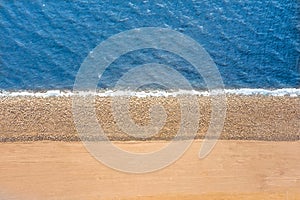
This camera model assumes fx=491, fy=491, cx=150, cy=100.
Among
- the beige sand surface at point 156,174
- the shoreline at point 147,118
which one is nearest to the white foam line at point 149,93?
the shoreline at point 147,118

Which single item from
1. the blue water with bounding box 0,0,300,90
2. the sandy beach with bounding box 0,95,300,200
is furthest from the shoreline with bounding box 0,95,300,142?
the blue water with bounding box 0,0,300,90

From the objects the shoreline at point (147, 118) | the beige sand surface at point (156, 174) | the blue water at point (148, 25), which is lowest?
the beige sand surface at point (156, 174)

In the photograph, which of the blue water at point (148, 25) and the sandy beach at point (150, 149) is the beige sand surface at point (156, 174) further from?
the blue water at point (148, 25)

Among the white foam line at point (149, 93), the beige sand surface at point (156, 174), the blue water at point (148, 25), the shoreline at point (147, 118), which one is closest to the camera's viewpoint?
the beige sand surface at point (156, 174)

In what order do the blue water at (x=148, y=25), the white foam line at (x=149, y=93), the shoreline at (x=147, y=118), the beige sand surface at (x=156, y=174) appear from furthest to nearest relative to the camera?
the blue water at (x=148, y=25) → the white foam line at (x=149, y=93) → the shoreline at (x=147, y=118) → the beige sand surface at (x=156, y=174)

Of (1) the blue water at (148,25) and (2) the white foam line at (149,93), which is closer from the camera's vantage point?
(2) the white foam line at (149,93)

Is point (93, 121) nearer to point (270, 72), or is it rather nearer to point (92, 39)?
point (92, 39)

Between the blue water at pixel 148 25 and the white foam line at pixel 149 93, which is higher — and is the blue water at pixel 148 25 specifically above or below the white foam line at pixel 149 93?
above

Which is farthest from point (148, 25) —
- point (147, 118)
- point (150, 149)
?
point (150, 149)
